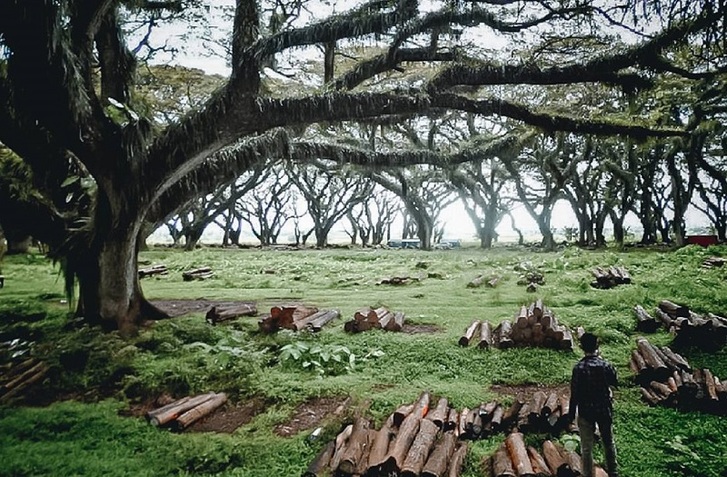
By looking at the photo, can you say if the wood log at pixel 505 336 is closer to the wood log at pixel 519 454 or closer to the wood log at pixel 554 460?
the wood log at pixel 519 454

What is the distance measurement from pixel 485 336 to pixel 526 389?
1727 mm

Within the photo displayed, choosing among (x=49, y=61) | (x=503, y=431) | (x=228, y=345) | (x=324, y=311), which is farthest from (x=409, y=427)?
(x=49, y=61)

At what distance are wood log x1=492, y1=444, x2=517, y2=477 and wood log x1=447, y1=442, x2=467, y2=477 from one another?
0.27m

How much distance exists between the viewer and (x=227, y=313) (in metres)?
9.93

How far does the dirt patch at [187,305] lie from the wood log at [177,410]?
4927mm

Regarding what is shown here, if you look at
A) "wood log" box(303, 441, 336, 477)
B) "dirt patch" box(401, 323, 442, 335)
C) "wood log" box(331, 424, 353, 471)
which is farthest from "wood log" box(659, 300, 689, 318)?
"wood log" box(303, 441, 336, 477)

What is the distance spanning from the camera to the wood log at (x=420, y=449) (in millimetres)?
3857

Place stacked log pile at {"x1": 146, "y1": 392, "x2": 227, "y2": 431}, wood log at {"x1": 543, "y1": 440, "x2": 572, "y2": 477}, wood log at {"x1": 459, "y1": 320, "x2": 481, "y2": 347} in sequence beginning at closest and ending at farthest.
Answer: wood log at {"x1": 543, "y1": 440, "x2": 572, "y2": 477} → stacked log pile at {"x1": 146, "y1": 392, "x2": 227, "y2": 431} → wood log at {"x1": 459, "y1": 320, "x2": 481, "y2": 347}

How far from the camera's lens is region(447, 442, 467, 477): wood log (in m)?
3.97

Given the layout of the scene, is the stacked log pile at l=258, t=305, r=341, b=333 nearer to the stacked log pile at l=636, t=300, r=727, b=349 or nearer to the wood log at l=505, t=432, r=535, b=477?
the wood log at l=505, t=432, r=535, b=477

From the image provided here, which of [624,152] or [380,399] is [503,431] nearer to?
[380,399]

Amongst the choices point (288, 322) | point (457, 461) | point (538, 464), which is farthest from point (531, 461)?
point (288, 322)

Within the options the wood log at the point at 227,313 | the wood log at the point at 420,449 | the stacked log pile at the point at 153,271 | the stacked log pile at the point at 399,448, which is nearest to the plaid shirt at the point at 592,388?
the stacked log pile at the point at 399,448

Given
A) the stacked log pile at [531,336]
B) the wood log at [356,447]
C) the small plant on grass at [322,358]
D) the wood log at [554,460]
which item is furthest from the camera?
the stacked log pile at [531,336]
